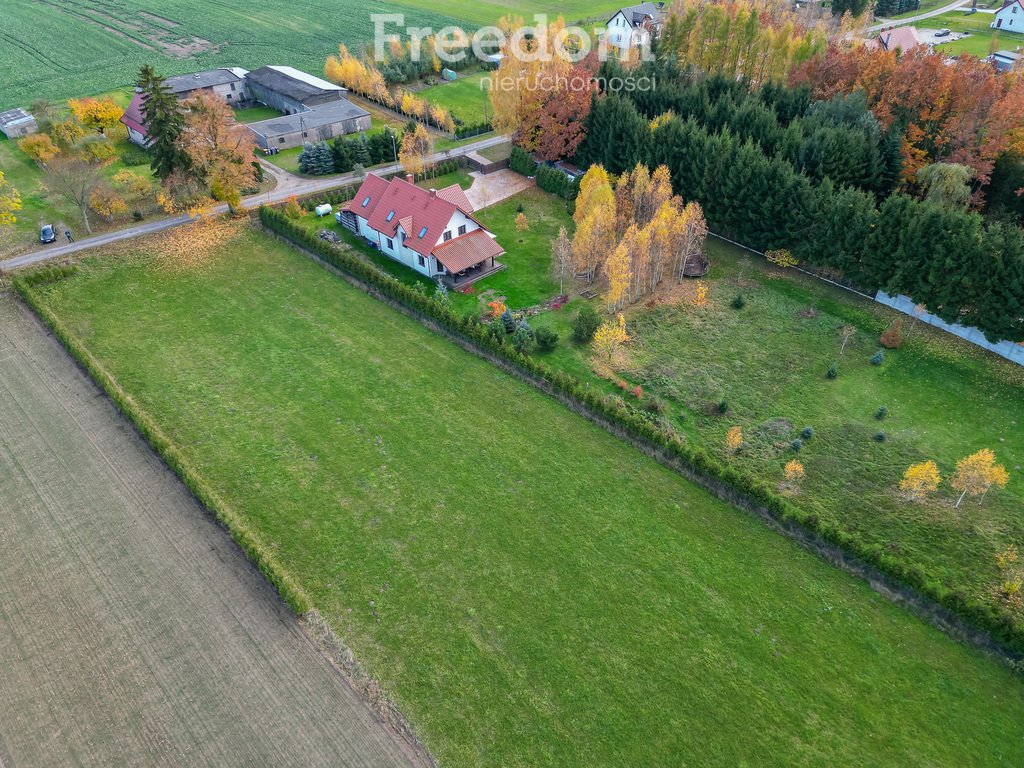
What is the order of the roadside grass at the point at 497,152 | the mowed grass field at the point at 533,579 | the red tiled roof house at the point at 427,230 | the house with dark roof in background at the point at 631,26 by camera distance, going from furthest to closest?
the house with dark roof in background at the point at 631,26, the roadside grass at the point at 497,152, the red tiled roof house at the point at 427,230, the mowed grass field at the point at 533,579

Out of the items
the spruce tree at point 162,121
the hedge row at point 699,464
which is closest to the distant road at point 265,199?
the spruce tree at point 162,121

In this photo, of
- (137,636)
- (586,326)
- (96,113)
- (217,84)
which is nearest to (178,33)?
(217,84)

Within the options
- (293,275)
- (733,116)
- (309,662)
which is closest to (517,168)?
(733,116)

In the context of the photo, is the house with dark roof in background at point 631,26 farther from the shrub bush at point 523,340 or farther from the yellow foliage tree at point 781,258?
the shrub bush at point 523,340

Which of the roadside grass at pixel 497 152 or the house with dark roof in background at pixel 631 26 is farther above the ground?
the house with dark roof in background at pixel 631 26

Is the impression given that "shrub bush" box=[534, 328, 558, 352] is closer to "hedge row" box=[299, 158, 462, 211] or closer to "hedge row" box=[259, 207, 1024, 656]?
"hedge row" box=[259, 207, 1024, 656]

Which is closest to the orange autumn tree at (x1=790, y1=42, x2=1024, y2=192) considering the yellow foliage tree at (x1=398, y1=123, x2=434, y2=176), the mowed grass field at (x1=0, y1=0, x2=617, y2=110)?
the yellow foliage tree at (x1=398, y1=123, x2=434, y2=176)
